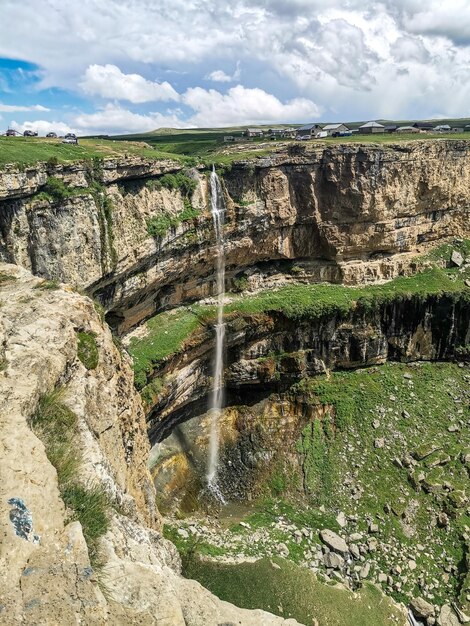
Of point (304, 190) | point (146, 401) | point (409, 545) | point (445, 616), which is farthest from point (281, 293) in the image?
point (445, 616)

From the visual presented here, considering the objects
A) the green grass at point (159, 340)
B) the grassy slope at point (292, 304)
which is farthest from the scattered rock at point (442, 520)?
the green grass at point (159, 340)

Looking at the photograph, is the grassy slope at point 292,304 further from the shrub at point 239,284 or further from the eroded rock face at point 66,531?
the eroded rock face at point 66,531

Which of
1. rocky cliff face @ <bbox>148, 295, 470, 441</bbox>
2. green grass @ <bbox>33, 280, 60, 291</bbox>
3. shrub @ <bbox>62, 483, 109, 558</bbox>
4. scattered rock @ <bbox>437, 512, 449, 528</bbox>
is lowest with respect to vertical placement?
scattered rock @ <bbox>437, 512, 449, 528</bbox>

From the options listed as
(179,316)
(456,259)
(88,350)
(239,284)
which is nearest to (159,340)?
(179,316)

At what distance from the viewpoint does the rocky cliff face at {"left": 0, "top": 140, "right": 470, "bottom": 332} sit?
2323 cm

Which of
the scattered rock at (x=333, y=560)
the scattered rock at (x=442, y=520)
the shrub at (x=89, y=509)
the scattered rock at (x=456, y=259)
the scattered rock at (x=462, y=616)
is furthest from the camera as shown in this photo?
the scattered rock at (x=456, y=259)

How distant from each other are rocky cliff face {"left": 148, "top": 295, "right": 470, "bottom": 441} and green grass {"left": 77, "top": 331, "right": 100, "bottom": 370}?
1739 centimetres

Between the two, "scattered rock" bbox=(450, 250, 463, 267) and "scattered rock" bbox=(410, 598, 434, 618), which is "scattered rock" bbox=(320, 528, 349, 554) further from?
"scattered rock" bbox=(450, 250, 463, 267)

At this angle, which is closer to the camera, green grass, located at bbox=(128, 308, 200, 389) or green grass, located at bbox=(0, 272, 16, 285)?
green grass, located at bbox=(0, 272, 16, 285)

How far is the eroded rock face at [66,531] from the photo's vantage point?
4.89 meters

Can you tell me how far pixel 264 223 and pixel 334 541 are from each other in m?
23.2

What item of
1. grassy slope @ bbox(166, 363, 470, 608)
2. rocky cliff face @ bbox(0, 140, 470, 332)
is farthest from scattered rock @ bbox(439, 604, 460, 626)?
rocky cliff face @ bbox(0, 140, 470, 332)

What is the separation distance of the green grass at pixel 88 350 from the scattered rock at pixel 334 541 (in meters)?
19.1

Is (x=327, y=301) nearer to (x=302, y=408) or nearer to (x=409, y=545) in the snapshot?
(x=302, y=408)
